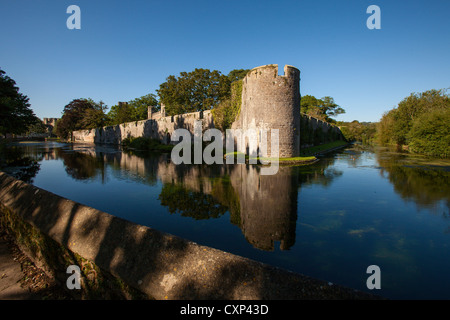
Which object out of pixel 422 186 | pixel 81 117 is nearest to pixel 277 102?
pixel 422 186

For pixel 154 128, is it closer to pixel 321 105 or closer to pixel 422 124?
pixel 422 124

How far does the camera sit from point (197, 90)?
4716 centimetres

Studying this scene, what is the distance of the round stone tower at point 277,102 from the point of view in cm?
1809

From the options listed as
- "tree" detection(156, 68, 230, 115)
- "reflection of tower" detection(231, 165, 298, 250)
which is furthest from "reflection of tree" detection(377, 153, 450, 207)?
"tree" detection(156, 68, 230, 115)

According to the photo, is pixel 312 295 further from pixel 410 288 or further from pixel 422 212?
pixel 422 212

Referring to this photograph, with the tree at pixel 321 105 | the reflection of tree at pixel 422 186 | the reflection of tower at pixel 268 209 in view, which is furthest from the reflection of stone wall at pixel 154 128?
the tree at pixel 321 105

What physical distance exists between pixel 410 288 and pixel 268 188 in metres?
6.18

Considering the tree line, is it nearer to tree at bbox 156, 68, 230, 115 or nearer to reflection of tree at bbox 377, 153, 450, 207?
tree at bbox 156, 68, 230, 115

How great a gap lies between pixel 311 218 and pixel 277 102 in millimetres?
13630

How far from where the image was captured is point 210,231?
5543 millimetres

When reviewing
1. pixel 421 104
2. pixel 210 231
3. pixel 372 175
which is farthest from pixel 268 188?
pixel 421 104

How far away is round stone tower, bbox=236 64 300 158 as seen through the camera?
18094 millimetres

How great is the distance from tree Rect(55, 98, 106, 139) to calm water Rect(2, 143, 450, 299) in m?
54.1
